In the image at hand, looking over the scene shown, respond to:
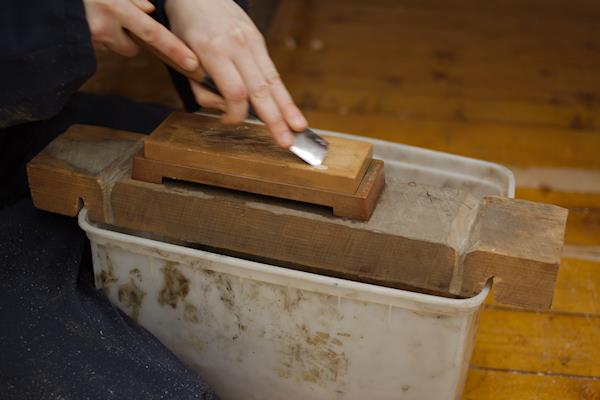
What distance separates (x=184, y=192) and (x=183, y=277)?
0.08 m

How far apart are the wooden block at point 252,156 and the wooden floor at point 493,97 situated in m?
0.36

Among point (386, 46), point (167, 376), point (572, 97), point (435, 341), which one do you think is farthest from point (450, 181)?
point (386, 46)

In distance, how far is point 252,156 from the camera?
73cm

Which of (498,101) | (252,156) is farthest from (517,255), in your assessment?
(498,101)

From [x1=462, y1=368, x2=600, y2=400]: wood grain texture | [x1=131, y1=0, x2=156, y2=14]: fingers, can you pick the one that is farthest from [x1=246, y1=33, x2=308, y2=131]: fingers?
[x1=462, y1=368, x2=600, y2=400]: wood grain texture

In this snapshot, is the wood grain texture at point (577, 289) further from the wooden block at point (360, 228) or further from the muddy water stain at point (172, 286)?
the muddy water stain at point (172, 286)


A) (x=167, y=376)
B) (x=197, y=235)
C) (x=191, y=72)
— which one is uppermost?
(x=191, y=72)

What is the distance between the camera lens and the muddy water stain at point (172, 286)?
770 mm

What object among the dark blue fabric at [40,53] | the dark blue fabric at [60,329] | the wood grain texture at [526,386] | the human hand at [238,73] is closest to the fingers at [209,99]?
the human hand at [238,73]

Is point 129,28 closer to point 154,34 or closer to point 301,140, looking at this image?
point 154,34

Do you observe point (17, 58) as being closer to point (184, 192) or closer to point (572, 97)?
point (184, 192)

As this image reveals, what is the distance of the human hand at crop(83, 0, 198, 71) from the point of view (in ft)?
2.30

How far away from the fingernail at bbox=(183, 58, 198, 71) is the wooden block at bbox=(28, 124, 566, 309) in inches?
4.6

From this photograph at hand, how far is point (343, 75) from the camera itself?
168cm
